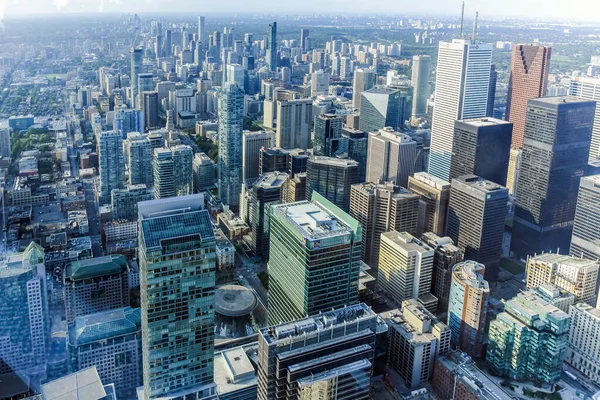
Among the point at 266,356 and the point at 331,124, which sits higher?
the point at 331,124

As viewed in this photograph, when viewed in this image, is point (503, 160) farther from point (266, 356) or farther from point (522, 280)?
point (266, 356)

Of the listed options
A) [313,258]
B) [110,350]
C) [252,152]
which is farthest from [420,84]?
[110,350]

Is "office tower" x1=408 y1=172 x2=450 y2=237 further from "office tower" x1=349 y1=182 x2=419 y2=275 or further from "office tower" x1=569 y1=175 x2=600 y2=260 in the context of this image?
"office tower" x1=569 y1=175 x2=600 y2=260

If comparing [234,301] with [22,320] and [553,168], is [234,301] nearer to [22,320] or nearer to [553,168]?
[22,320]

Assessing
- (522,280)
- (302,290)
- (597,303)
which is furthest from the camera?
(522,280)

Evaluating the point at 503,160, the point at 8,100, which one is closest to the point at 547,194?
the point at 503,160
